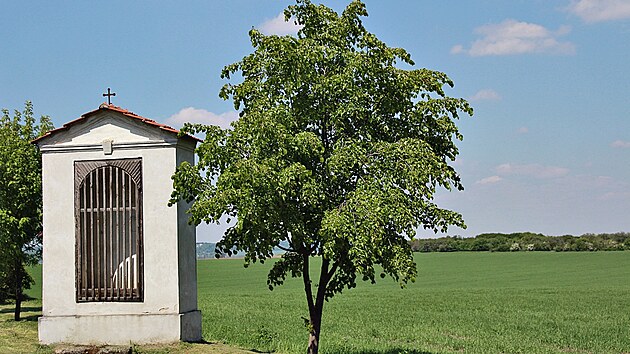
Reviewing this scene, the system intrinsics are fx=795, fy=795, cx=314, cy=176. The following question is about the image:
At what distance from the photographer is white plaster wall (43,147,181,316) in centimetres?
1778

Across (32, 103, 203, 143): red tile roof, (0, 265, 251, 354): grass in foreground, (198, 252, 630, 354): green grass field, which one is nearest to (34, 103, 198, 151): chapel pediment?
(32, 103, 203, 143): red tile roof

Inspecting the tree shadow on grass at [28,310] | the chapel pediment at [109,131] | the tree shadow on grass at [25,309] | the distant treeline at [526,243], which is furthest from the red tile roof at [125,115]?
the distant treeline at [526,243]

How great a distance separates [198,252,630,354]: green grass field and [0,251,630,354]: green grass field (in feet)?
0.15

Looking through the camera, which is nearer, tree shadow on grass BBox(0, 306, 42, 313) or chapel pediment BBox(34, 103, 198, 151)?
chapel pediment BBox(34, 103, 198, 151)

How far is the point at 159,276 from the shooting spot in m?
17.8

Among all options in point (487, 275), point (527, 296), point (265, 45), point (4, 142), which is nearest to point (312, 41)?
point (265, 45)

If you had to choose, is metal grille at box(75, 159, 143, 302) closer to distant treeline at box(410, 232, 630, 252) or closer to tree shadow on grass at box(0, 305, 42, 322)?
tree shadow on grass at box(0, 305, 42, 322)

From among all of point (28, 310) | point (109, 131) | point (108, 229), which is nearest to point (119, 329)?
point (108, 229)

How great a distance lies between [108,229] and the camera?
18.3 metres

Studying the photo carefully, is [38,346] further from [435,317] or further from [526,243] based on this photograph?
[526,243]

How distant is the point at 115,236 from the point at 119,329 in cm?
213

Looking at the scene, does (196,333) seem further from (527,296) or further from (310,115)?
(527,296)

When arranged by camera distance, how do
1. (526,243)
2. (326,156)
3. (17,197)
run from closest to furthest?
(326,156)
(17,197)
(526,243)

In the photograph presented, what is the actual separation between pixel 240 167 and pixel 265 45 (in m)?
2.98
